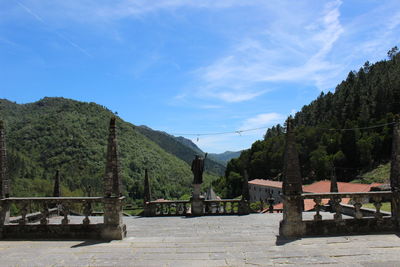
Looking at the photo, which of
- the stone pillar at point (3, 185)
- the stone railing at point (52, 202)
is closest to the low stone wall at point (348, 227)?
the stone railing at point (52, 202)

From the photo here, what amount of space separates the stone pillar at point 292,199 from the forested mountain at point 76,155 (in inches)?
2842

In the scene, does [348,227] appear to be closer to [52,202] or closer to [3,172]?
[52,202]

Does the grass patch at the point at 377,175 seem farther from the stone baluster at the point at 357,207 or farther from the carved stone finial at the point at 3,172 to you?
the carved stone finial at the point at 3,172

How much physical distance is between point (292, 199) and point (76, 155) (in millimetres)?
95272

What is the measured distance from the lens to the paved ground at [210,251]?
768cm

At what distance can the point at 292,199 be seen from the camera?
10.2m

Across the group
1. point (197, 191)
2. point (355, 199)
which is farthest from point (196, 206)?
point (355, 199)

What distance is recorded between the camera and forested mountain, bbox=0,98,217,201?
81.8 metres

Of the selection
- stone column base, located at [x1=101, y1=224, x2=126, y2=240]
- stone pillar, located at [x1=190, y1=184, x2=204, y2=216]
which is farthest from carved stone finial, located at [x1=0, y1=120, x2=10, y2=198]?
stone pillar, located at [x1=190, y1=184, x2=204, y2=216]

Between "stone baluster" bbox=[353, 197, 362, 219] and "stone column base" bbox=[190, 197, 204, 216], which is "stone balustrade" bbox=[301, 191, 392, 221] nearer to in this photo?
"stone baluster" bbox=[353, 197, 362, 219]

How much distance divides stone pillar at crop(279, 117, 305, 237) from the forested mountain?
7219cm

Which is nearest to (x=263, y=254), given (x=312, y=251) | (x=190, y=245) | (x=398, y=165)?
(x=312, y=251)

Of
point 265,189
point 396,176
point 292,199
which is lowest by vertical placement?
point 265,189

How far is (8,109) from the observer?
139 m
